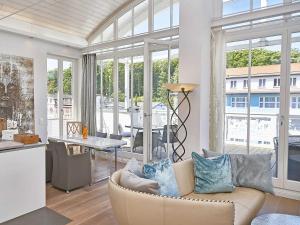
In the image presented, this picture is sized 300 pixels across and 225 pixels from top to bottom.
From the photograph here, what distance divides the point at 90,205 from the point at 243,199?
2.05m

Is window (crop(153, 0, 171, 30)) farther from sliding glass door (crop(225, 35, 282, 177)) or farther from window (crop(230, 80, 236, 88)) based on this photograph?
window (crop(230, 80, 236, 88))

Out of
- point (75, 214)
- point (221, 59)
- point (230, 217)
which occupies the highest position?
point (221, 59)

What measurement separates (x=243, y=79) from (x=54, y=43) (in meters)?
4.47

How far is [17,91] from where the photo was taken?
5.23 m

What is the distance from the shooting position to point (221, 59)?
4.20 metres

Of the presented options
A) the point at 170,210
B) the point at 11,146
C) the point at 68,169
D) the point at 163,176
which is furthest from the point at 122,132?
the point at 170,210

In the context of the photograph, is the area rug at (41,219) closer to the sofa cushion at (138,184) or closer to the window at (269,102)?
the sofa cushion at (138,184)

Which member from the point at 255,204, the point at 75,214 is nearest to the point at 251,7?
the point at 255,204

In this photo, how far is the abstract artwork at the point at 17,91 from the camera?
502 cm

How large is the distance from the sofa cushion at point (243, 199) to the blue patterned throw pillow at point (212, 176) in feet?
0.21

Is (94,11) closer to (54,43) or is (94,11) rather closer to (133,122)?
(54,43)

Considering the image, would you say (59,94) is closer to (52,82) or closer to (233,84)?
(52,82)

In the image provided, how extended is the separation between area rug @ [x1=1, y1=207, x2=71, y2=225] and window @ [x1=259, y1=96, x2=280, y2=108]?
3.37 meters

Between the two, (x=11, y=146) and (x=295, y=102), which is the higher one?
(x=295, y=102)
